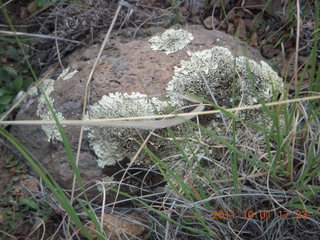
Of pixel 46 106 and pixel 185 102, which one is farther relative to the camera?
pixel 46 106

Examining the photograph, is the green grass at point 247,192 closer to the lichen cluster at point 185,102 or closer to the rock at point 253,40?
the lichen cluster at point 185,102

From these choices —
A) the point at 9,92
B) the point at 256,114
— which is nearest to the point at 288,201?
the point at 256,114

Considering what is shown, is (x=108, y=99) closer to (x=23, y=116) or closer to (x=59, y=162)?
(x=59, y=162)
